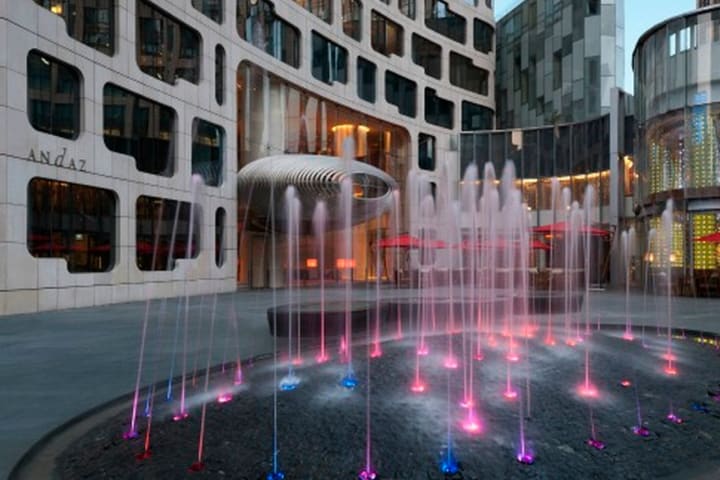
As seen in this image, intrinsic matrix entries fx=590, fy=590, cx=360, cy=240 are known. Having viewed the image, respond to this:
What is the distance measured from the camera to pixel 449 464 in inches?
176

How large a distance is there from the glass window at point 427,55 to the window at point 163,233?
68.7ft

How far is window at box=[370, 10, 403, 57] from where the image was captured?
3456 centimetres

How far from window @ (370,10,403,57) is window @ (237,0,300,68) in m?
7.60

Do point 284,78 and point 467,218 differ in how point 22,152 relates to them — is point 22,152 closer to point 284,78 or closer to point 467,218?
point 284,78

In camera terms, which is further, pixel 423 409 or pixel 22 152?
pixel 22 152

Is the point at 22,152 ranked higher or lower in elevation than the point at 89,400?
higher

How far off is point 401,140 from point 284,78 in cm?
1184

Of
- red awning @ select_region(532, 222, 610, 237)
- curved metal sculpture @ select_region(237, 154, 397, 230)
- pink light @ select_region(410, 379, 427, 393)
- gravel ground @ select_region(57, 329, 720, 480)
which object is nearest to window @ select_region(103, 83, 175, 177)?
curved metal sculpture @ select_region(237, 154, 397, 230)

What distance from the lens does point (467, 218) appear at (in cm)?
3897

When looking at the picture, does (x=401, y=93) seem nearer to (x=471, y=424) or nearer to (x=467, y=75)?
(x=467, y=75)

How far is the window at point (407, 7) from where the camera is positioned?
121 feet

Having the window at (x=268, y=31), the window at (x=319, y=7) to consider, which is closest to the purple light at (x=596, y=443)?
the window at (x=268, y=31)

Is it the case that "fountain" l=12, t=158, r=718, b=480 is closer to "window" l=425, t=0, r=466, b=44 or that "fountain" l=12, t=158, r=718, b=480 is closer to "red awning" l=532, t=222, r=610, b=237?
"red awning" l=532, t=222, r=610, b=237

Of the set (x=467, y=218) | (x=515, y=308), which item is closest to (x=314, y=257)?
(x=467, y=218)
